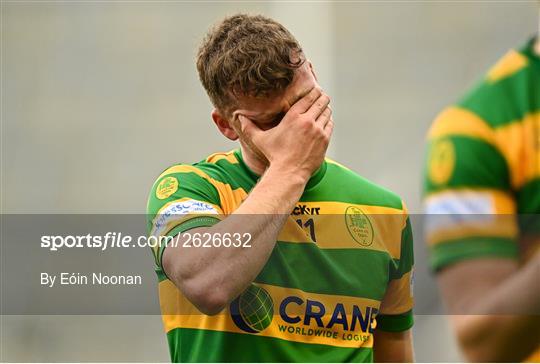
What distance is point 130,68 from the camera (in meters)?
2.96

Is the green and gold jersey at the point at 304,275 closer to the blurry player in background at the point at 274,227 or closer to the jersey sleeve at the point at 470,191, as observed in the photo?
the blurry player in background at the point at 274,227

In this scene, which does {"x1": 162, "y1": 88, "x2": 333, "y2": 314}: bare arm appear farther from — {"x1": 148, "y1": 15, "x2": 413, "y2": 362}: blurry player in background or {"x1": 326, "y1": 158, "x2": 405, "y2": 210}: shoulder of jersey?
{"x1": 326, "y1": 158, "x2": 405, "y2": 210}: shoulder of jersey

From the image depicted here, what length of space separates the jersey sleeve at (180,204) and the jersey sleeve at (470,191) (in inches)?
27.1

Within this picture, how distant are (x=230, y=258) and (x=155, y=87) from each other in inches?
63.8

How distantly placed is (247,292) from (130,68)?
158cm

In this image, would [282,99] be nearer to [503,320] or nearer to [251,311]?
[251,311]

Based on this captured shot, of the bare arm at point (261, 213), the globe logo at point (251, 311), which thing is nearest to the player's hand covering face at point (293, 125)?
the bare arm at point (261, 213)

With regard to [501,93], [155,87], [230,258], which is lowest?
[501,93]

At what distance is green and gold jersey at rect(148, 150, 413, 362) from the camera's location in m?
1.59

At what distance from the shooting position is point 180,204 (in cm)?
160

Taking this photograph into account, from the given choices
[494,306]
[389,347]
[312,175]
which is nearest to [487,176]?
[494,306]

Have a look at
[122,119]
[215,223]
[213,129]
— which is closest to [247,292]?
[215,223]

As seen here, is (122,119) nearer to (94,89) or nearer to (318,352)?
(94,89)

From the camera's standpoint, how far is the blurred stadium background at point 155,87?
2.77m
